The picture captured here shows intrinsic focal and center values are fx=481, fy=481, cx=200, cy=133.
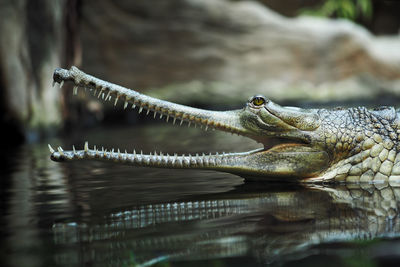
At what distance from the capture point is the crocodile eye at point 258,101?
3.74 m

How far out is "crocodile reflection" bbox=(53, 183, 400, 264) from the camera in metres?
1.98

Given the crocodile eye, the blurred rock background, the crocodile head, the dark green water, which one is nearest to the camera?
the dark green water

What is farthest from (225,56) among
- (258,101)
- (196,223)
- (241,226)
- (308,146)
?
(241,226)

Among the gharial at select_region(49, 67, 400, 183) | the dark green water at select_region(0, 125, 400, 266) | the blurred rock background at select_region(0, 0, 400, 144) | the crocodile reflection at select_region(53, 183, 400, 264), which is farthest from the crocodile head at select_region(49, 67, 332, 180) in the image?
the blurred rock background at select_region(0, 0, 400, 144)

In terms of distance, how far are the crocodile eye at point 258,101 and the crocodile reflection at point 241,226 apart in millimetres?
788

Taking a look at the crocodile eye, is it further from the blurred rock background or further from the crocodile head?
the blurred rock background

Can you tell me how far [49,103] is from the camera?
9.99 m

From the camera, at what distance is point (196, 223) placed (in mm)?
2488

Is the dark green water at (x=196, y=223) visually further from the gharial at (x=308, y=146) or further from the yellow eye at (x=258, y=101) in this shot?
the yellow eye at (x=258, y=101)

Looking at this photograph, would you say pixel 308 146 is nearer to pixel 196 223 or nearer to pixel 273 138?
pixel 273 138

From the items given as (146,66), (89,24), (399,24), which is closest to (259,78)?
(146,66)

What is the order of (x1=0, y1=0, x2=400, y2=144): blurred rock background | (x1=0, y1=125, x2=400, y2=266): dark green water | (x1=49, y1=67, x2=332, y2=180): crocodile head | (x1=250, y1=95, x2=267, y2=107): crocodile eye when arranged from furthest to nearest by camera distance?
(x1=0, y1=0, x2=400, y2=144): blurred rock background → (x1=250, y1=95, x2=267, y2=107): crocodile eye → (x1=49, y1=67, x2=332, y2=180): crocodile head → (x1=0, y1=125, x2=400, y2=266): dark green water

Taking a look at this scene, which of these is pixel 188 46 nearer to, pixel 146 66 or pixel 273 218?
pixel 146 66

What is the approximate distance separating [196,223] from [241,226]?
0.83ft
